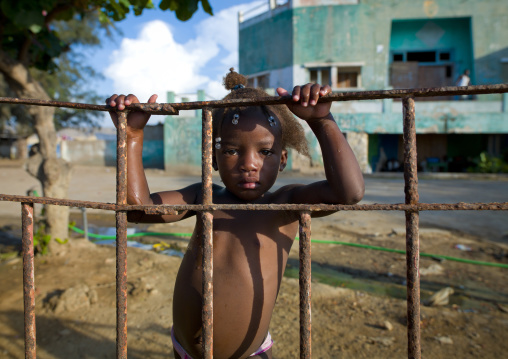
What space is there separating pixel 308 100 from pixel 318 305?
2433mm

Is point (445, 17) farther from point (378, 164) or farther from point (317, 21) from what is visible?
point (378, 164)

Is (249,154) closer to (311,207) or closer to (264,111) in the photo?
(264,111)

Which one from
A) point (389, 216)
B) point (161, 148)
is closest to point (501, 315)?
point (389, 216)

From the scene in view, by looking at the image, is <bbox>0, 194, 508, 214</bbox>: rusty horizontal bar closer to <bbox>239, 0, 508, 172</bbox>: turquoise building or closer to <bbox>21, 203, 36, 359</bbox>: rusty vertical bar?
<bbox>21, 203, 36, 359</bbox>: rusty vertical bar

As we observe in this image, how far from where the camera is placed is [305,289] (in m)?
1.12

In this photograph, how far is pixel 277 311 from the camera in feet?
9.93

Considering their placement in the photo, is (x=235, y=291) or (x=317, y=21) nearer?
(x=235, y=291)

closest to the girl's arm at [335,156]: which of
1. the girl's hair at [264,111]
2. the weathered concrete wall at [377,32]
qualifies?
the girl's hair at [264,111]

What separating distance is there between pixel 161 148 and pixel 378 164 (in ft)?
39.7

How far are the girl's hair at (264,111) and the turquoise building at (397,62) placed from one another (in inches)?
575

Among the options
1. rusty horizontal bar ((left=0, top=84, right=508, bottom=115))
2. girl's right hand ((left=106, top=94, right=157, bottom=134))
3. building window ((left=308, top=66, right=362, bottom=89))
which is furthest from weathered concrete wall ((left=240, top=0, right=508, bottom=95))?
rusty horizontal bar ((left=0, top=84, right=508, bottom=115))

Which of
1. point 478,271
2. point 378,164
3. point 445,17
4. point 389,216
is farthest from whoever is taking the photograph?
point 378,164

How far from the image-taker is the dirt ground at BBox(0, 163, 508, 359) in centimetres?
254

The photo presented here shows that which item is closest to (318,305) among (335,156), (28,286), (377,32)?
(335,156)
